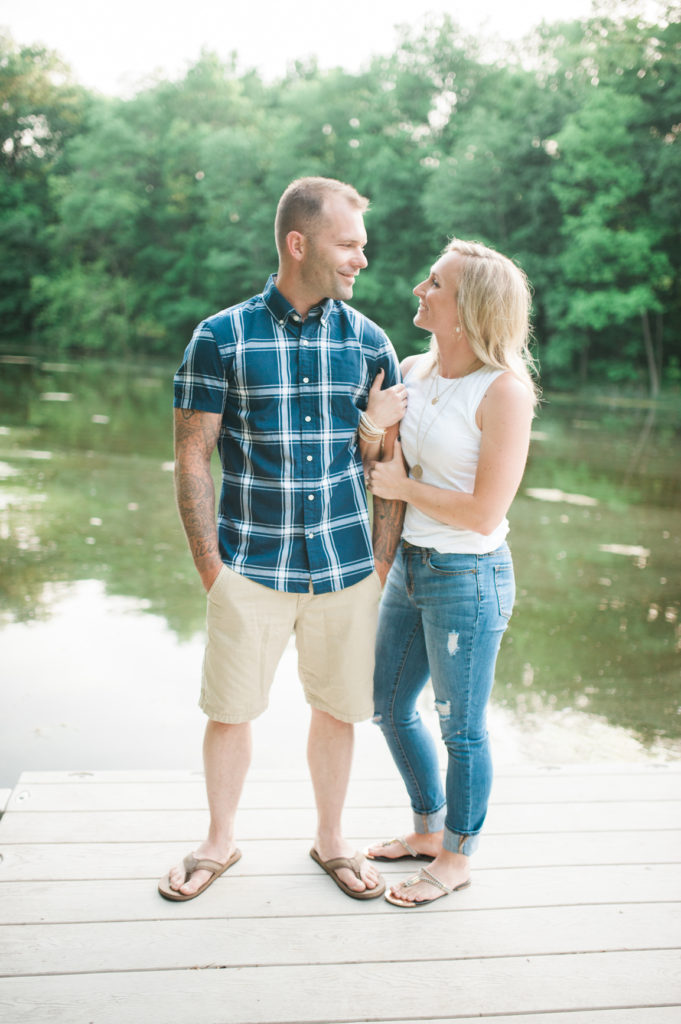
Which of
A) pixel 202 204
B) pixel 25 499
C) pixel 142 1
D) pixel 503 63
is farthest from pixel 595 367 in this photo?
pixel 142 1

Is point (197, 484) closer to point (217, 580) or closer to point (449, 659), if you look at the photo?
point (217, 580)

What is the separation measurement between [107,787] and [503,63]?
1349 inches

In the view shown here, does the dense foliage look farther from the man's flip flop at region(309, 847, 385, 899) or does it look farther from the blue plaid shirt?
the man's flip flop at region(309, 847, 385, 899)

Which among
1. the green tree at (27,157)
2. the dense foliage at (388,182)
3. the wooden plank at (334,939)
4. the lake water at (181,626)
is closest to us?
the wooden plank at (334,939)

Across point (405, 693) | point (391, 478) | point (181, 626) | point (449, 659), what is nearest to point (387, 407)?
point (391, 478)

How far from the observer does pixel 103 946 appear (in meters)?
1.87

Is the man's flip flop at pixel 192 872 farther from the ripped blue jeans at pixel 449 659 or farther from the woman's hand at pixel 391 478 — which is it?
the woman's hand at pixel 391 478

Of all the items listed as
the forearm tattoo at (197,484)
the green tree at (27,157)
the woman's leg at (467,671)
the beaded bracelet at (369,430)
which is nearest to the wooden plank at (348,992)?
the woman's leg at (467,671)

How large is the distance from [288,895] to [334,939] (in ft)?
0.64

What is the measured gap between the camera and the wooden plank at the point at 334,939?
1836 mm

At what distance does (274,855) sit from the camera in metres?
2.26

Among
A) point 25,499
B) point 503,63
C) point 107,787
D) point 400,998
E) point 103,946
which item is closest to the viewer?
point 400,998

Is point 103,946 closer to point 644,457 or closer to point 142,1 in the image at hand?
point 644,457

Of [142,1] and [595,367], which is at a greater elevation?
[142,1]
